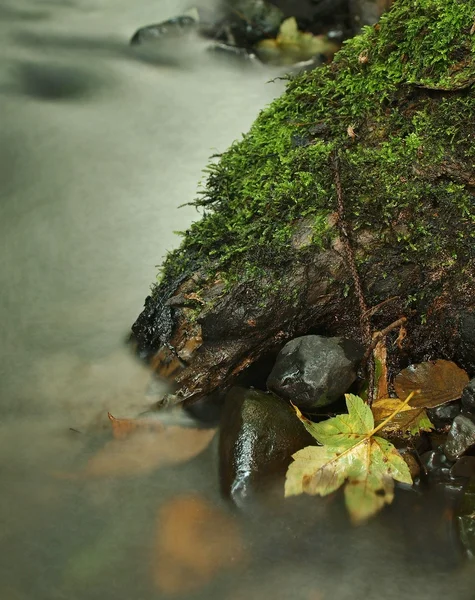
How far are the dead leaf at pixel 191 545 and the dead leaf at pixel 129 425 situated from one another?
1.37 ft

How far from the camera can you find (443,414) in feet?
9.49

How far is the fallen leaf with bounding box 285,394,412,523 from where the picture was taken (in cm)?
263

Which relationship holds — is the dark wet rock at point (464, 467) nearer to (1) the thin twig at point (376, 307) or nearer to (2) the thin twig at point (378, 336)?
(2) the thin twig at point (378, 336)

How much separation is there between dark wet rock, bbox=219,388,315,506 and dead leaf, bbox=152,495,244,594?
0.13 m

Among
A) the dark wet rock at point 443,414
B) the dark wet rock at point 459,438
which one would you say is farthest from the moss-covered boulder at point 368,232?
the dark wet rock at point 459,438

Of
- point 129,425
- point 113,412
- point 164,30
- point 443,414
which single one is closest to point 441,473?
point 443,414

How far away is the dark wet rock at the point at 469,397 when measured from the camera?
9.01 ft

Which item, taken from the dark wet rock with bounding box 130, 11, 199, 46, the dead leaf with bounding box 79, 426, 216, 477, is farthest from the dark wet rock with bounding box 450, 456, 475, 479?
the dark wet rock with bounding box 130, 11, 199, 46

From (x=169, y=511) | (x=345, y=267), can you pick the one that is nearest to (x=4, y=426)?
(x=169, y=511)

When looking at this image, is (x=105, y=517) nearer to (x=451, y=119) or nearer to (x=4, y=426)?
(x=4, y=426)

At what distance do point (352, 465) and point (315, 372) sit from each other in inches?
18.1

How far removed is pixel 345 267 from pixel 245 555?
1430 millimetres

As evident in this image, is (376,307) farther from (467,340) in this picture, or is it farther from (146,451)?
(146,451)

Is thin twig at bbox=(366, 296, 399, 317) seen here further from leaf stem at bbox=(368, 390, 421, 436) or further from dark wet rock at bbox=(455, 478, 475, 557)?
dark wet rock at bbox=(455, 478, 475, 557)
